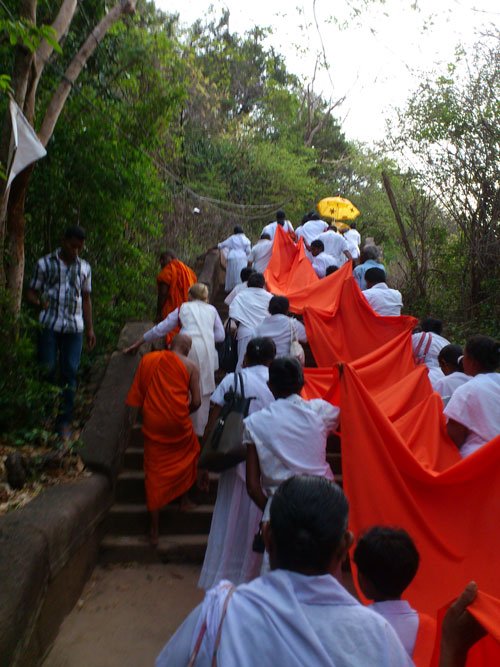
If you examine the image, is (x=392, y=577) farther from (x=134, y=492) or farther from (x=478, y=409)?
(x=134, y=492)

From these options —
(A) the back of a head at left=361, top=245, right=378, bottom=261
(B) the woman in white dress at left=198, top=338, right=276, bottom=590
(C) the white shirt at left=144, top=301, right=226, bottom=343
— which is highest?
(A) the back of a head at left=361, top=245, right=378, bottom=261

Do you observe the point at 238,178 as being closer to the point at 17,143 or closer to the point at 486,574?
the point at 17,143

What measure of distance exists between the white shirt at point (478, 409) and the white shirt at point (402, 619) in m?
1.84

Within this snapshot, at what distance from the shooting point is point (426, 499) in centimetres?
340

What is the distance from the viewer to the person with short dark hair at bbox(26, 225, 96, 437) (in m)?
5.41

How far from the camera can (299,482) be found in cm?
165

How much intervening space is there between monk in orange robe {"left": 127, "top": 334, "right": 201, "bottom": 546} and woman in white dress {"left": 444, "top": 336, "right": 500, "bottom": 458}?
2175 millimetres

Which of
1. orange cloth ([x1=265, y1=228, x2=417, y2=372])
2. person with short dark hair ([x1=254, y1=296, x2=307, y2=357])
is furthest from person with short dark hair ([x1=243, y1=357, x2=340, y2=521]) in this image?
orange cloth ([x1=265, y1=228, x2=417, y2=372])

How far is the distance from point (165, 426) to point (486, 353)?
2.56 m

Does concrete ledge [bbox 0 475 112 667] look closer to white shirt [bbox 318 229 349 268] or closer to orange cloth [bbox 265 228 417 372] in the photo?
orange cloth [bbox 265 228 417 372]

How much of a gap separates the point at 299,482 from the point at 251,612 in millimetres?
379

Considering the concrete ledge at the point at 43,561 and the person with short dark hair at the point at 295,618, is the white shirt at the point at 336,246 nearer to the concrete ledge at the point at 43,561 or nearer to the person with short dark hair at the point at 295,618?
the concrete ledge at the point at 43,561

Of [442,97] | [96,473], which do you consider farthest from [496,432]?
[442,97]

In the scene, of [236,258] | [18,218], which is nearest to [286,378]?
[18,218]
